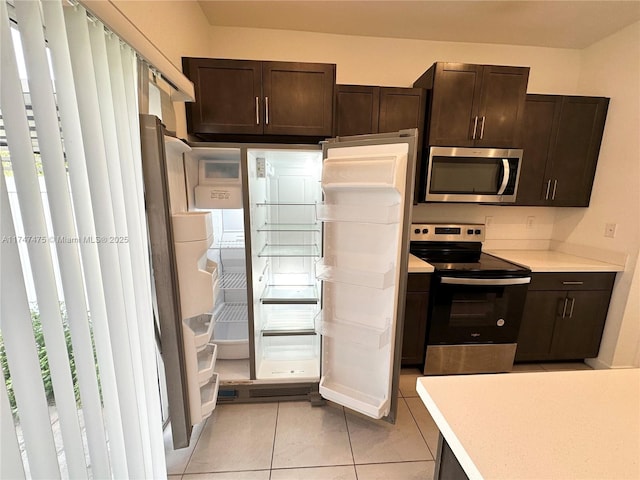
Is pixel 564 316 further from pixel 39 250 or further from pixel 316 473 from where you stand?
pixel 39 250

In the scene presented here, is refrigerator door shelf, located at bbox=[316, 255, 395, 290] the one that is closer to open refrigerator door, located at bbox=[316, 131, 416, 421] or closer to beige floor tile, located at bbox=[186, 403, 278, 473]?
open refrigerator door, located at bbox=[316, 131, 416, 421]

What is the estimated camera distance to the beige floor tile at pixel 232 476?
138 cm

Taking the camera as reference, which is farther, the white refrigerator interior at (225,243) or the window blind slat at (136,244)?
the white refrigerator interior at (225,243)

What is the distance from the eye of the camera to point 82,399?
0.83 meters

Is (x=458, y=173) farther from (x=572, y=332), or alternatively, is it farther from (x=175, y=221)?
(x=175, y=221)

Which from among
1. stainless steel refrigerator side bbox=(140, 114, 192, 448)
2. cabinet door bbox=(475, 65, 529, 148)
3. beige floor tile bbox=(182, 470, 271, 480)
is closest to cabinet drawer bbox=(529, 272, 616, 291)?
cabinet door bbox=(475, 65, 529, 148)

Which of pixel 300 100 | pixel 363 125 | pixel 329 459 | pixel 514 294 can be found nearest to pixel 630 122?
pixel 514 294

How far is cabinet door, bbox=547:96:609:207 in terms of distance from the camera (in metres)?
2.22

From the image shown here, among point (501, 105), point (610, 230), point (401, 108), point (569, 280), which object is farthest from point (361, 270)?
point (610, 230)

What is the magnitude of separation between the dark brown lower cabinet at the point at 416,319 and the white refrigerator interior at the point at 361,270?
61 cm

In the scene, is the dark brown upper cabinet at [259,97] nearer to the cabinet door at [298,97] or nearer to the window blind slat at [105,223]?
the cabinet door at [298,97]

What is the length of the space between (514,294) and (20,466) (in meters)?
2.64

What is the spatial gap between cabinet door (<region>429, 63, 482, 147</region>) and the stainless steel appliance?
100 cm

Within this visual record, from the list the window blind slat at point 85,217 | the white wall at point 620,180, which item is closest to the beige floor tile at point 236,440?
the window blind slat at point 85,217
